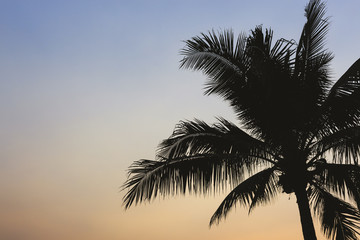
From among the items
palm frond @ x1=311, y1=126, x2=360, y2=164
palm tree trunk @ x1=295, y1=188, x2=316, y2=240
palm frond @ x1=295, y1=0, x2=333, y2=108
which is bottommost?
palm tree trunk @ x1=295, y1=188, x2=316, y2=240

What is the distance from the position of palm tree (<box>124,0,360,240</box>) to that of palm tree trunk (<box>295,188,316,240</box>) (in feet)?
0.07

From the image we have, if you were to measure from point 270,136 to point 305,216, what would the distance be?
83.0 inches

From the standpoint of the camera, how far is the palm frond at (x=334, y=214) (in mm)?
10633

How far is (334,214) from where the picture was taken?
36.1 ft

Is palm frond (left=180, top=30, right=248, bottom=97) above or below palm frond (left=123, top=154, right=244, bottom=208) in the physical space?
above

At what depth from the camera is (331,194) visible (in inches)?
440

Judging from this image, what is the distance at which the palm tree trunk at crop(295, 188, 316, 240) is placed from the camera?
9414 millimetres

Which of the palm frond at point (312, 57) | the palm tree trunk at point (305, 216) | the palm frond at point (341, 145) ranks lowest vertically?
the palm tree trunk at point (305, 216)

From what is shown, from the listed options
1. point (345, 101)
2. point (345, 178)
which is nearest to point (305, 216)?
point (345, 178)

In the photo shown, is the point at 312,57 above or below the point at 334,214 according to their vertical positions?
above

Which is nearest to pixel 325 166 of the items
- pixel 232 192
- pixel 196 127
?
pixel 232 192

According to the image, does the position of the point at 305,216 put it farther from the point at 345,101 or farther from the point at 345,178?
the point at 345,101

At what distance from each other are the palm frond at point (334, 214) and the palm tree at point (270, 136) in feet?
0.08

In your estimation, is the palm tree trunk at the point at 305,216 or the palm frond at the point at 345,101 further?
the palm tree trunk at the point at 305,216
